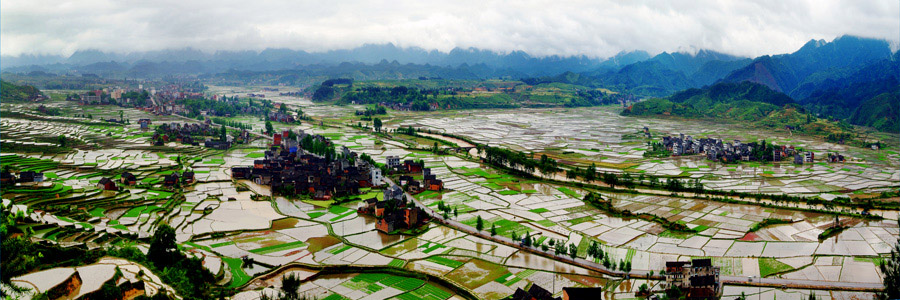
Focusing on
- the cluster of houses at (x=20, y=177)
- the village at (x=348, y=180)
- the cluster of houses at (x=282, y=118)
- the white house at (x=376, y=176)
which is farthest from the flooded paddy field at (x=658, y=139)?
the cluster of houses at (x=20, y=177)

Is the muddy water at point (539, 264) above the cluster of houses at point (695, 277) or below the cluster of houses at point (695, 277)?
below

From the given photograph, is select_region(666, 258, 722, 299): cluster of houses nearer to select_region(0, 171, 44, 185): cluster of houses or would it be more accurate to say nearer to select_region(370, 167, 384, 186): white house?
select_region(370, 167, 384, 186): white house

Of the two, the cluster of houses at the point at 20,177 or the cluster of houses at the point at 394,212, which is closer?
the cluster of houses at the point at 394,212

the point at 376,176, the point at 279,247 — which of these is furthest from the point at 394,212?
the point at 376,176

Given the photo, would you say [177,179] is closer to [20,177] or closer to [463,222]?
[20,177]

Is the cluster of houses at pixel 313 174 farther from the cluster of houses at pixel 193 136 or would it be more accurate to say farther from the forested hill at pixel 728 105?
the forested hill at pixel 728 105

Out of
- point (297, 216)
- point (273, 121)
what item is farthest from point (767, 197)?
point (273, 121)

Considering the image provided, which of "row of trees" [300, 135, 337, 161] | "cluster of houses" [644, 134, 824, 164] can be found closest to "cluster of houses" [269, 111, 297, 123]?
"row of trees" [300, 135, 337, 161]
